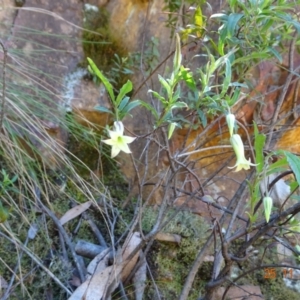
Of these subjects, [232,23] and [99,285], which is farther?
[99,285]

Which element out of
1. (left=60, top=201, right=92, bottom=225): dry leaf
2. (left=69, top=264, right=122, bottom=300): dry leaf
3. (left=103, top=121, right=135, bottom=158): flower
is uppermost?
(left=103, top=121, right=135, bottom=158): flower

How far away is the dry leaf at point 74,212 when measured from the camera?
1.32m

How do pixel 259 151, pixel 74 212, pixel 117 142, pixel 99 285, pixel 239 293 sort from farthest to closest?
1. pixel 74 212
2. pixel 239 293
3. pixel 99 285
4. pixel 259 151
5. pixel 117 142

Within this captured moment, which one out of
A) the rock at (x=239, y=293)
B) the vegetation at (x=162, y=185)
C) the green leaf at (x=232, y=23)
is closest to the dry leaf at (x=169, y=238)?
the vegetation at (x=162, y=185)

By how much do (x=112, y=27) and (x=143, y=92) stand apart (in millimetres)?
315

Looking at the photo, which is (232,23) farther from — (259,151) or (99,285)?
(99,285)

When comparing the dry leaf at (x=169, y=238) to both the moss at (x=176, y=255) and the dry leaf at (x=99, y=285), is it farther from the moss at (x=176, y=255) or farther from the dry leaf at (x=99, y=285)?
the dry leaf at (x=99, y=285)

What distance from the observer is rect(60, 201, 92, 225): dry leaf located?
Result: 1324 millimetres

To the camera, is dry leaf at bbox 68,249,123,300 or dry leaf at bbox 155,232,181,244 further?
dry leaf at bbox 155,232,181,244

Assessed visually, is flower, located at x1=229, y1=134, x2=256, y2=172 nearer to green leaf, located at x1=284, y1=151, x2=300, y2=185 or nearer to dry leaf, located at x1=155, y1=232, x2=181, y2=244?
green leaf, located at x1=284, y1=151, x2=300, y2=185

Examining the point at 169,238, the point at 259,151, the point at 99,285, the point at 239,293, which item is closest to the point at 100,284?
the point at 99,285

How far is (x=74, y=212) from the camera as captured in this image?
1.35m

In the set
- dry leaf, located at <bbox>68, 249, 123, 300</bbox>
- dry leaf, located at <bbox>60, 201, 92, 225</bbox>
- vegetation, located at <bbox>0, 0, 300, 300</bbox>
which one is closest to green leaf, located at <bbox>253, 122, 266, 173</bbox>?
vegetation, located at <bbox>0, 0, 300, 300</bbox>

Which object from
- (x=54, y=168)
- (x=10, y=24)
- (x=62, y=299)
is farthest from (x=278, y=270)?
(x=10, y=24)
